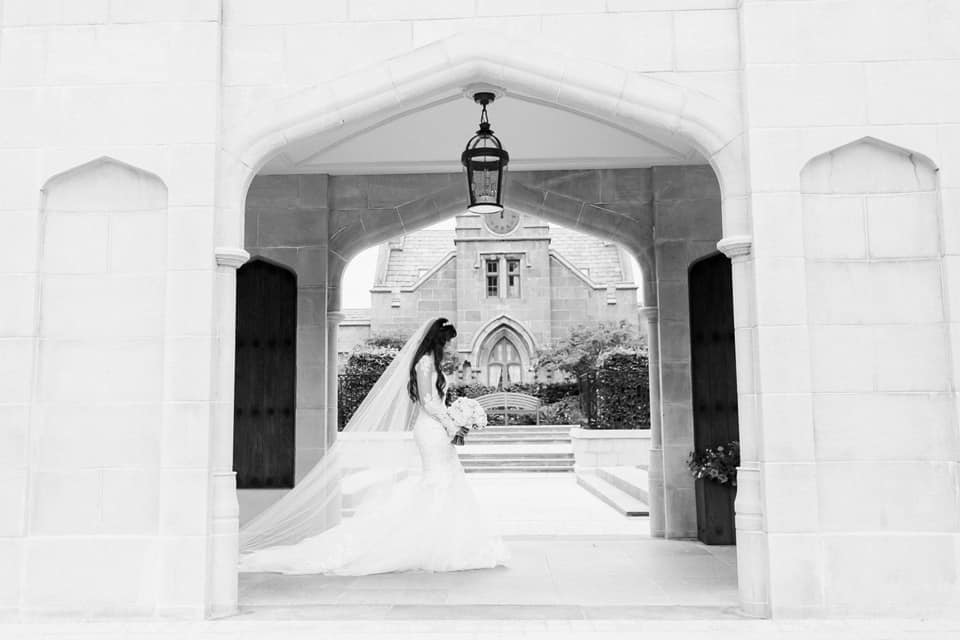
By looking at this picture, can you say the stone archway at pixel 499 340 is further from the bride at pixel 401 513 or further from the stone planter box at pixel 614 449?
the bride at pixel 401 513

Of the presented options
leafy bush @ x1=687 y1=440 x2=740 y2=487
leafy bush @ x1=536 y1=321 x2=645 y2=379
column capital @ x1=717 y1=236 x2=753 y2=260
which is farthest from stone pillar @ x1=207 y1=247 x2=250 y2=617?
leafy bush @ x1=536 y1=321 x2=645 y2=379

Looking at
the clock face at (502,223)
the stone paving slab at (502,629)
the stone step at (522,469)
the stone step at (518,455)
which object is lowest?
the stone step at (522,469)

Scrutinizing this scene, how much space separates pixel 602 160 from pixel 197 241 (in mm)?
4918

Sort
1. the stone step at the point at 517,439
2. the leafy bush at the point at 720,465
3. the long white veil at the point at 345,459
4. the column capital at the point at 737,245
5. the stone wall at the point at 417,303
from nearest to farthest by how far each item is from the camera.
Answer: the column capital at the point at 737,245 → the long white veil at the point at 345,459 → the leafy bush at the point at 720,465 → the stone step at the point at 517,439 → the stone wall at the point at 417,303

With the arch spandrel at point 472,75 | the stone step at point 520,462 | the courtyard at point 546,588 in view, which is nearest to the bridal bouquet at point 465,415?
the courtyard at point 546,588

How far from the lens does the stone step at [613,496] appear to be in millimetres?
11078

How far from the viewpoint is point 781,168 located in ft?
17.3

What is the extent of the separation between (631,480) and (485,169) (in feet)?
25.3

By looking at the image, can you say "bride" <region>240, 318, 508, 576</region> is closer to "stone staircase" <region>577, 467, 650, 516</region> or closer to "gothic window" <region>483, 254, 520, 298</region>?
"stone staircase" <region>577, 467, 650, 516</region>

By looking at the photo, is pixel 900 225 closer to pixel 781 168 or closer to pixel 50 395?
pixel 781 168

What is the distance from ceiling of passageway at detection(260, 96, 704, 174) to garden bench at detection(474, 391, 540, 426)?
17.3 m

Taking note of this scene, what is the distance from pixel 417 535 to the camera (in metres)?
6.93

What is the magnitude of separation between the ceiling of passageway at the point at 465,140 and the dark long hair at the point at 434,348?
5.77 feet

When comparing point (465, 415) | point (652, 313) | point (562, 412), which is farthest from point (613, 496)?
point (562, 412)
